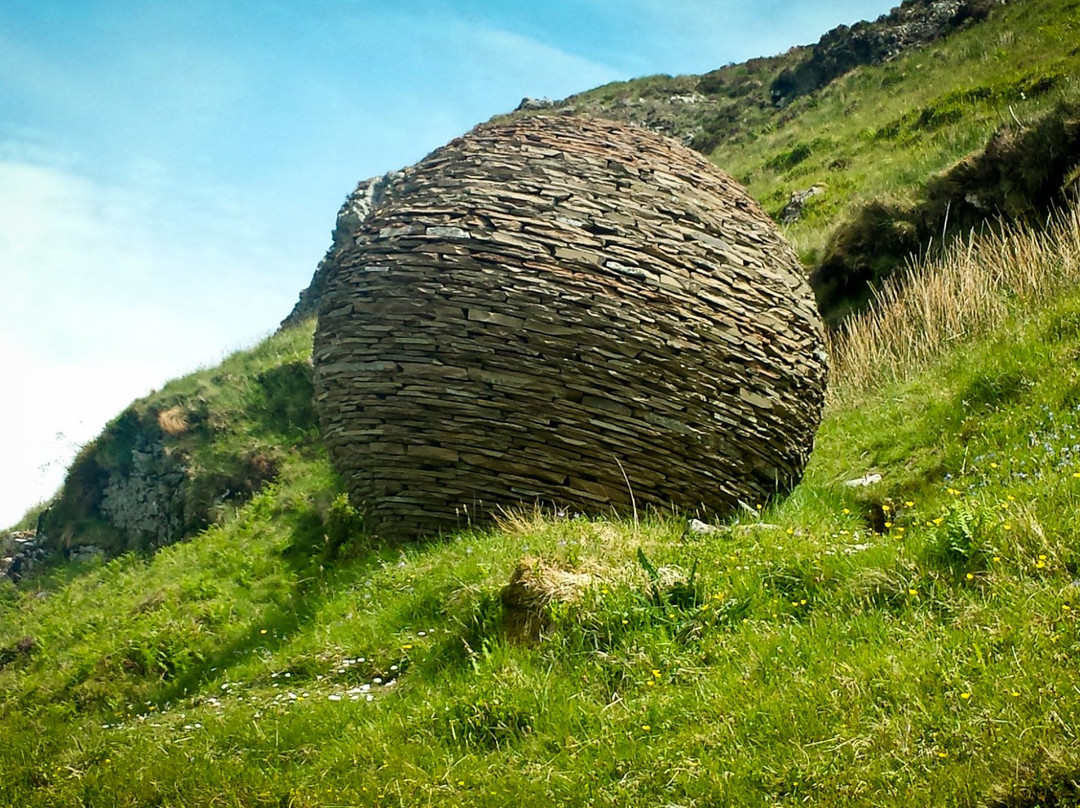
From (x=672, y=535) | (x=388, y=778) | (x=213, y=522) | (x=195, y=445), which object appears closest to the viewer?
(x=388, y=778)

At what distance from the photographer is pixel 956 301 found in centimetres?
1012

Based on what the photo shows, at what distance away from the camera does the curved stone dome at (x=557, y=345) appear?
21.0 ft

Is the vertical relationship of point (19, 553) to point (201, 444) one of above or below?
below

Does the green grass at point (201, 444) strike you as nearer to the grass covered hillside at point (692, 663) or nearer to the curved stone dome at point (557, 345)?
the grass covered hillside at point (692, 663)

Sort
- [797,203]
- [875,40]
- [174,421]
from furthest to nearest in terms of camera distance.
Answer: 1. [875,40]
2. [174,421]
3. [797,203]

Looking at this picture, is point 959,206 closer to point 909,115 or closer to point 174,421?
point 909,115

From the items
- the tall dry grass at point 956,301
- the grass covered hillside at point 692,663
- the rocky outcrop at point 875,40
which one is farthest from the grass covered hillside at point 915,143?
the grass covered hillside at point 692,663

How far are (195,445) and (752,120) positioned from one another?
27.2m

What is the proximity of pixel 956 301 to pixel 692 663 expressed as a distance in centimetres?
758

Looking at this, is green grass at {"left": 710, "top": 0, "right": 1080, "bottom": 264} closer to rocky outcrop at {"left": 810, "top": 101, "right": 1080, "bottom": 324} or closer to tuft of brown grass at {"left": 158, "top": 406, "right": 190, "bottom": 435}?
rocky outcrop at {"left": 810, "top": 101, "right": 1080, "bottom": 324}

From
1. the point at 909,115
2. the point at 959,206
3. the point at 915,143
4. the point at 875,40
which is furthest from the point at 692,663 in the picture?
the point at 875,40

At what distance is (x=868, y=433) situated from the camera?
8406 millimetres

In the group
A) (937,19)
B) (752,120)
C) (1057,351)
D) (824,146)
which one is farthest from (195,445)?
(937,19)

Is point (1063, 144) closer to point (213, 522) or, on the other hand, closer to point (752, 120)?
point (213, 522)
